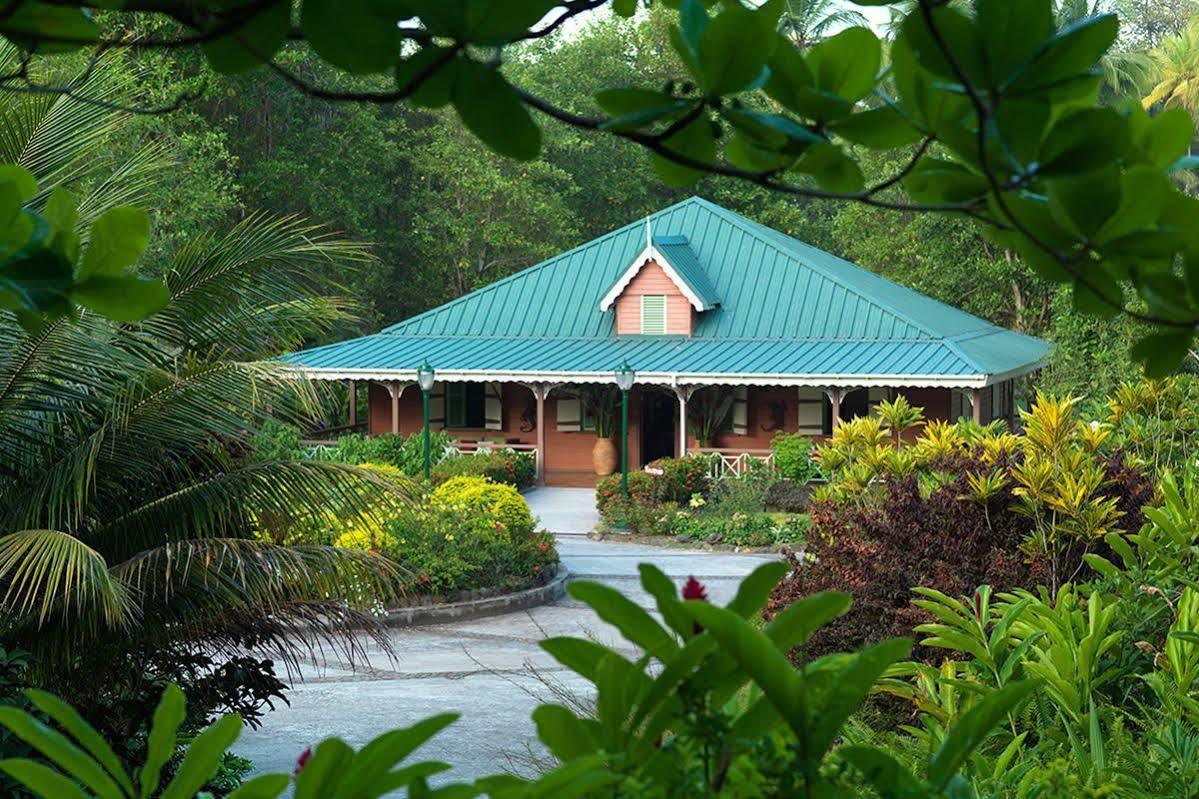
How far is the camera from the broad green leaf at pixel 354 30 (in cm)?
114

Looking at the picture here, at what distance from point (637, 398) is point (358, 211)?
1440cm

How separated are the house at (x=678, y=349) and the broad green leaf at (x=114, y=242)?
2529 centimetres

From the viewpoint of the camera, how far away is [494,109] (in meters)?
1.15

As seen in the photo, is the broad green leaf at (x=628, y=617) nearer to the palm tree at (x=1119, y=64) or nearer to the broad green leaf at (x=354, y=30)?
the broad green leaf at (x=354, y=30)

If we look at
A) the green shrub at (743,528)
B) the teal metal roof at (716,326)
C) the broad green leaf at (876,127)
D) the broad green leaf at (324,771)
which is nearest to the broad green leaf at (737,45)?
the broad green leaf at (876,127)

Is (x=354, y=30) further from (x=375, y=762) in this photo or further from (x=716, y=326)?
(x=716, y=326)

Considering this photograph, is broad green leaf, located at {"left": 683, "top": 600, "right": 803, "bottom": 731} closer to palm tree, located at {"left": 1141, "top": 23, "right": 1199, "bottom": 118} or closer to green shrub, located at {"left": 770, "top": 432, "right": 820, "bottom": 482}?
green shrub, located at {"left": 770, "top": 432, "right": 820, "bottom": 482}

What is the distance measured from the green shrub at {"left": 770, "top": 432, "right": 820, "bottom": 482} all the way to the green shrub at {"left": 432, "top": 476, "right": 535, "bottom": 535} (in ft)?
27.0

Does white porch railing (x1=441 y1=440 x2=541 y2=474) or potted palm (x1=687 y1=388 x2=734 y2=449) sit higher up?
potted palm (x1=687 y1=388 x2=734 y2=449)

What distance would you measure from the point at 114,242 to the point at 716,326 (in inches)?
1143

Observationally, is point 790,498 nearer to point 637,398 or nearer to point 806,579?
point 637,398

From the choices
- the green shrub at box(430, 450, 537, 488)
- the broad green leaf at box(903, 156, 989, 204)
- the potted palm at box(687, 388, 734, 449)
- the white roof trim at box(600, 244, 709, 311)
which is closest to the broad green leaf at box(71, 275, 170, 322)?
the broad green leaf at box(903, 156, 989, 204)

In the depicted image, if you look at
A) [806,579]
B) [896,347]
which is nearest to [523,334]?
[896,347]

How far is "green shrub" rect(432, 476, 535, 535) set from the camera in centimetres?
1809
